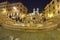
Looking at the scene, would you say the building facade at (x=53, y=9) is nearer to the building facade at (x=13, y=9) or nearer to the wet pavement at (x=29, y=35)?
the wet pavement at (x=29, y=35)

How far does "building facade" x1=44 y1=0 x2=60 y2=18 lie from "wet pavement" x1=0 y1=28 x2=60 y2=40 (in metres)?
0.26

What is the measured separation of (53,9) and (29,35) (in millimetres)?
556

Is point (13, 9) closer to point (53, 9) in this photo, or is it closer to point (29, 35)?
point (29, 35)

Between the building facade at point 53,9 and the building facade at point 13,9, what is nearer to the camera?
the building facade at point 53,9

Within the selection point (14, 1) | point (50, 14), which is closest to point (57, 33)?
point (50, 14)

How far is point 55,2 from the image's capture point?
7.55ft

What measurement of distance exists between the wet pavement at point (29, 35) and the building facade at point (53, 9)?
26cm

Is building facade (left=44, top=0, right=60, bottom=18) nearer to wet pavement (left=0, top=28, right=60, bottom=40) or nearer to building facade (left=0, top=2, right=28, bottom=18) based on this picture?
wet pavement (left=0, top=28, right=60, bottom=40)

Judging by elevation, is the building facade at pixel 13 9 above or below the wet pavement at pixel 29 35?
above

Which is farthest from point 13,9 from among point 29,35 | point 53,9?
point 53,9

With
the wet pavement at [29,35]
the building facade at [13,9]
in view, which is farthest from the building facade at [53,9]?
the building facade at [13,9]

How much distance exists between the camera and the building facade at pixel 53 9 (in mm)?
2273

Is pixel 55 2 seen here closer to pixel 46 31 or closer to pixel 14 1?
pixel 46 31

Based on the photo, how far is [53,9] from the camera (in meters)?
2.29
